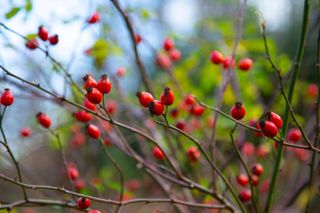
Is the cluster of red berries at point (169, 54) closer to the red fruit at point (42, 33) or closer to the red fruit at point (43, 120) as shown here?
the red fruit at point (42, 33)

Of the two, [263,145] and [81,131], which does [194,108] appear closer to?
[263,145]

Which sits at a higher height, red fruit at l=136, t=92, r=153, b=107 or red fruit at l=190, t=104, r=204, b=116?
red fruit at l=190, t=104, r=204, b=116

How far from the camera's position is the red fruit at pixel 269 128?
1.31 metres

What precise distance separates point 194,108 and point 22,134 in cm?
106

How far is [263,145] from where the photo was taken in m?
3.16

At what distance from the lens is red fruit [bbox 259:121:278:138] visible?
131cm

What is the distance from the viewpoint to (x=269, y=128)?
1309 mm

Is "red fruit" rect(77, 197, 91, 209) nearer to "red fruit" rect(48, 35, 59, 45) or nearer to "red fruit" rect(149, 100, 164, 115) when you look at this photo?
"red fruit" rect(149, 100, 164, 115)

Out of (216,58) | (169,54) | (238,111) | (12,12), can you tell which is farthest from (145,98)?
(169,54)

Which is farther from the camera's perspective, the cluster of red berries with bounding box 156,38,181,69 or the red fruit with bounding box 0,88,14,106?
the cluster of red berries with bounding box 156,38,181,69

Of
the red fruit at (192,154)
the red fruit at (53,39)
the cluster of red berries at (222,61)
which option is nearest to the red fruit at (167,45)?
the cluster of red berries at (222,61)

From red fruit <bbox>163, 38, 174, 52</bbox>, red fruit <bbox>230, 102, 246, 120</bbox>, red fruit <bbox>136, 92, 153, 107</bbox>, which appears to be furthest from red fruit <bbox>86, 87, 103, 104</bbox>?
red fruit <bbox>163, 38, 174, 52</bbox>

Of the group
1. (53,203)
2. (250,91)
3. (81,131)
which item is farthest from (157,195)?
(53,203)

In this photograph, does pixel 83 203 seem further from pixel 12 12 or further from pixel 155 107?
pixel 12 12
